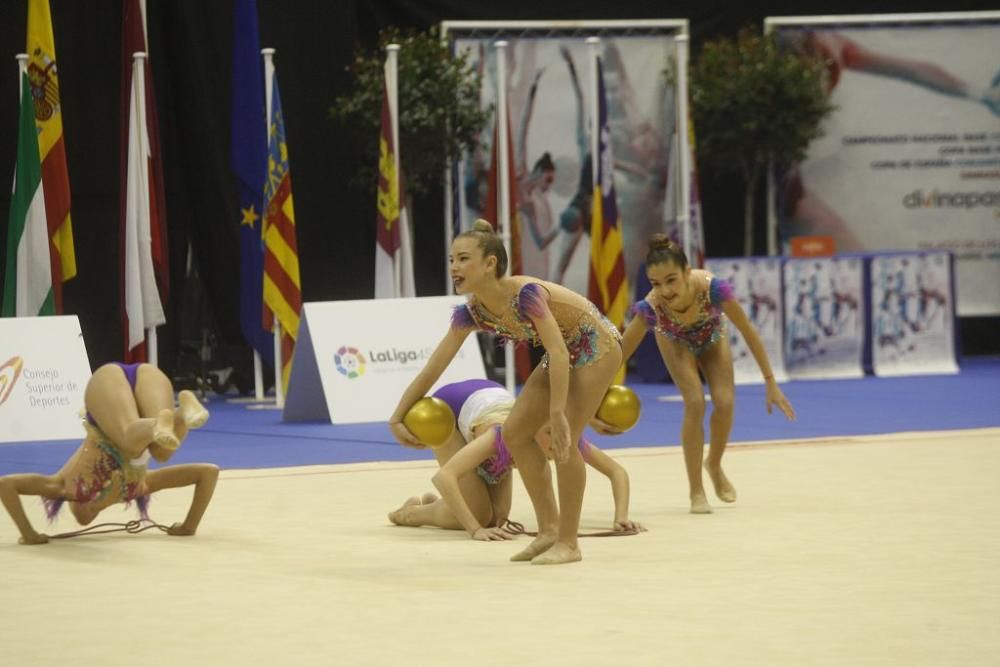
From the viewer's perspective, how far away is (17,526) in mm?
5926

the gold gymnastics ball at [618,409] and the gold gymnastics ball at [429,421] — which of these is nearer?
the gold gymnastics ball at [429,421]

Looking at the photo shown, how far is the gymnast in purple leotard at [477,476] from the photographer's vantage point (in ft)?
19.7

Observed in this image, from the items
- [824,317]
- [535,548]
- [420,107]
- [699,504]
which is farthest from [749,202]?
[535,548]

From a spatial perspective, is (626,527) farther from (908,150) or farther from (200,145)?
(908,150)

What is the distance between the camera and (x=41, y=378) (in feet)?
32.1

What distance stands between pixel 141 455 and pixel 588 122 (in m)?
8.83

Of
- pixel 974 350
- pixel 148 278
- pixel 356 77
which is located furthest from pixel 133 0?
pixel 974 350

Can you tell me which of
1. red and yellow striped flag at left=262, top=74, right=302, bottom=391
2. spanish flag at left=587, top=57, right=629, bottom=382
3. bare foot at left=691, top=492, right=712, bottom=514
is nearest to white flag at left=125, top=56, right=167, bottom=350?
red and yellow striped flag at left=262, top=74, right=302, bottom=391

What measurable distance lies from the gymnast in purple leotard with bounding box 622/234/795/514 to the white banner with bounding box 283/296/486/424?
3793 mm

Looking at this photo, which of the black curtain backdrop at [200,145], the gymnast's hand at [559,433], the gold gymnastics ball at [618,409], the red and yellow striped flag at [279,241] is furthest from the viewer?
the black curtain backdrop at [200,145]

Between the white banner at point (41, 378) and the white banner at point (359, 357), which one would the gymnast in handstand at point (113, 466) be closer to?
the white banner at point (41, 378)

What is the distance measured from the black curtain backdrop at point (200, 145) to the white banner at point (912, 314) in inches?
183

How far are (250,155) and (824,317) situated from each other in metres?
5.38

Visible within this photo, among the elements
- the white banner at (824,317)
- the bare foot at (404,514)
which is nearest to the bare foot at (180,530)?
the bare foot at (404,514)
